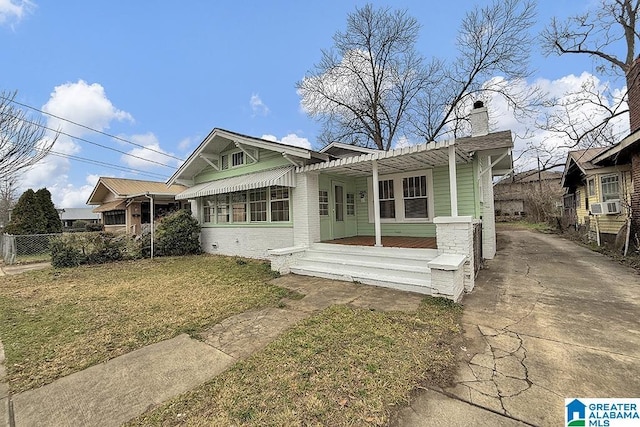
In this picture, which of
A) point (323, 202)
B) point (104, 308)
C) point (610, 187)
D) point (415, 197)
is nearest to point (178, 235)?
point (323, 202)

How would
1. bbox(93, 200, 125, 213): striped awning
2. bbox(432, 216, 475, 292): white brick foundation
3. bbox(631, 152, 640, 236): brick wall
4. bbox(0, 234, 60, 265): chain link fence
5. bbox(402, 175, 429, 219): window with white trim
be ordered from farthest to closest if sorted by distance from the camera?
bbox(93, 200, 125, 213): striped awning < bbox(0, 234, 60, 265): chain link fence < bbox(402, 175, 429, 219): window with white trim < bbox(631, 152, 640, 236): brick wall < bbox(432, 216, 475, 292): white brick foundation

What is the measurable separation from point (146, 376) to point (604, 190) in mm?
17401

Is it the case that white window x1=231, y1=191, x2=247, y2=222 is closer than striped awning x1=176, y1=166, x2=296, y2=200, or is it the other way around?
striped awning x1=176, y1=166, x2=296, y2=200

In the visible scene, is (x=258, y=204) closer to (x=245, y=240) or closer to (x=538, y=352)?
(x=245, y=240)

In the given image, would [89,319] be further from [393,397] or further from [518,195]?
[518,195]

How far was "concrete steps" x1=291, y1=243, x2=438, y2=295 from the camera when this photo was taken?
6.04 meters

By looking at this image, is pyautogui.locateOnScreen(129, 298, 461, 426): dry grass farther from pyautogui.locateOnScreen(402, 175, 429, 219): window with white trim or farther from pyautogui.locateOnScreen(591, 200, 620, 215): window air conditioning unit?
pyautogui.locateOnScreen(591, 200, 620, 215): window air conditioning unit

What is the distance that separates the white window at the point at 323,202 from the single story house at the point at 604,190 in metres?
10.3

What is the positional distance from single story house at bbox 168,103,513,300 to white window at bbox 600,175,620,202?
4.56 m

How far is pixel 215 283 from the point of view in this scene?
712 centimetres

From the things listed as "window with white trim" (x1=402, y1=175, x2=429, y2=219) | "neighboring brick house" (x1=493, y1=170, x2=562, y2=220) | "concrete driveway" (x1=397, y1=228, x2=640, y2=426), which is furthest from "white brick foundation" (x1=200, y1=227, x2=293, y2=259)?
"neighboring brick house" (x1=493, y1=170, x2=562, y2=220)

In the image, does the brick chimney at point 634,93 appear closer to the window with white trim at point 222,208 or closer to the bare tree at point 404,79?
the bare tree at point 404,79

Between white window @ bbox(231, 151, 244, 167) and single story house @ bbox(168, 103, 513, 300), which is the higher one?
white window @ bbox(231, 151, 244, 167)

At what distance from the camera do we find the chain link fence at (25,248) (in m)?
12.0
